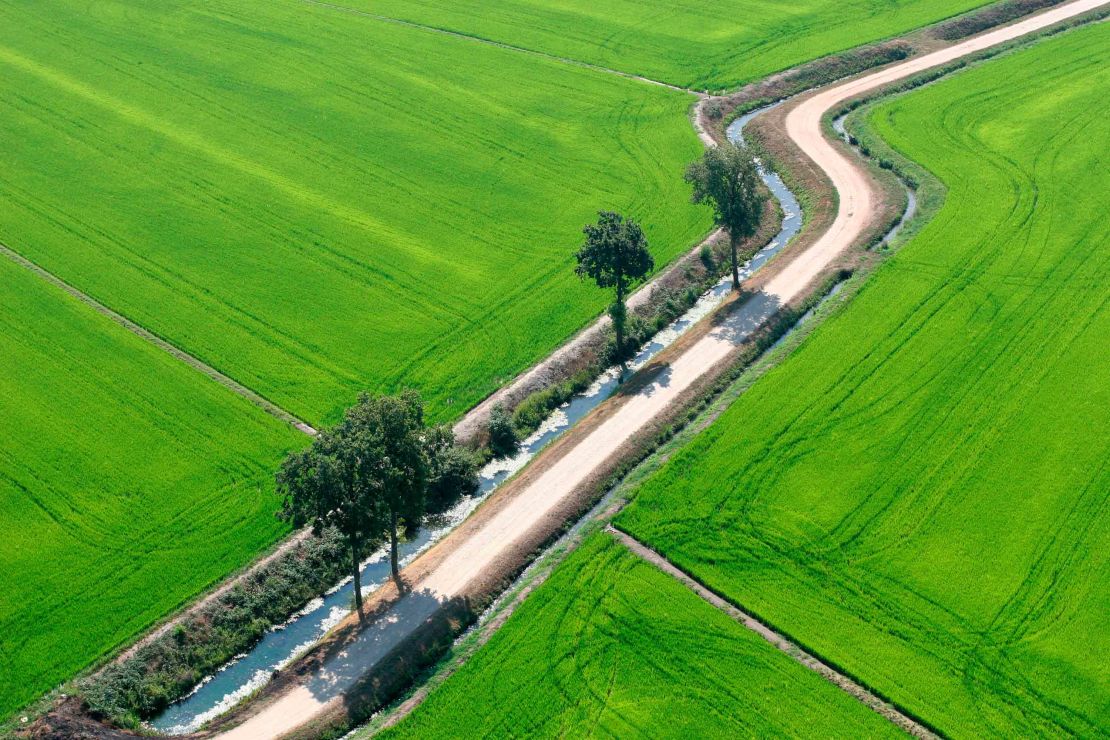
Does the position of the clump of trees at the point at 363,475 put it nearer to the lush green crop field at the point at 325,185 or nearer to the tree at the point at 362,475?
the tree at the point at 362,475

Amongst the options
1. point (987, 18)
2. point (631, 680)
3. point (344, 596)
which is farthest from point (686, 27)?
point (631, 680)

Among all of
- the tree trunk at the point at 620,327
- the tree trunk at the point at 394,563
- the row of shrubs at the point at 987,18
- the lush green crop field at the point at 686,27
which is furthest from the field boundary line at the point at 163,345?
the row of shrubs at the point at 987,18

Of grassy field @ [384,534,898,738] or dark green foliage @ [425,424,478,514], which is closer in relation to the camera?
grassy field @ [384,534,898,738]

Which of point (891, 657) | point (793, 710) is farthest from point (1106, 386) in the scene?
point (793, 710)

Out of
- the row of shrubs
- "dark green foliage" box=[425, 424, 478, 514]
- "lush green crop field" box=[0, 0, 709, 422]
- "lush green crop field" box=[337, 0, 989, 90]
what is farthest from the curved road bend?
the row of shrubs

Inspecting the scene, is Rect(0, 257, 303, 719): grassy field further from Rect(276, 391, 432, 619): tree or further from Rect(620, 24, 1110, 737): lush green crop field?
Rect(620, 24, 1110, 737): lush green crop field

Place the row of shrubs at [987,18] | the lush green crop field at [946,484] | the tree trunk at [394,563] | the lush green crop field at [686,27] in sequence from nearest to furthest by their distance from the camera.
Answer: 1. the lush green crop field at [946,484]
2. the tree trunk at [394,563]
3. the lush green crop field at [686,27]
4. the row of shrubs at [987,18]
